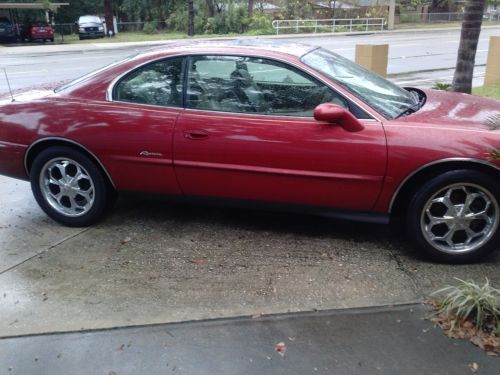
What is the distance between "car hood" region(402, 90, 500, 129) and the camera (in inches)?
149

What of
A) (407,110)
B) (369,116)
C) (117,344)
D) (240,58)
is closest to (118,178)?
(240,58)

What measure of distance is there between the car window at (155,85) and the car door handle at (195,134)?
27 cm

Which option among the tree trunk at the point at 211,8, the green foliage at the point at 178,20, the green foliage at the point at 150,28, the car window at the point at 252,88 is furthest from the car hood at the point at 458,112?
the tree trunk at the point at 211,8

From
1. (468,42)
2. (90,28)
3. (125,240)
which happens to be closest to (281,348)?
(125,240)

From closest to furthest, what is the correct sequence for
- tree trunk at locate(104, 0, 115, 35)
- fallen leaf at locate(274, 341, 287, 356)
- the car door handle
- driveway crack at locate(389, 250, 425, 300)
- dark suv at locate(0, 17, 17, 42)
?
fallen leaf at locate(274, 341, 287, 356), driveway crack at locate(389, 250, 425, 300), the car door handle, dark suv at locate(0, 17, 17, 42), tree trunk at locate(104, 0, 115, 35)

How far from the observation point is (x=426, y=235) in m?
3.82

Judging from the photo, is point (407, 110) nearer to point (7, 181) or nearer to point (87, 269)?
point (87, 269)

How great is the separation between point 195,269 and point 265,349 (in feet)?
3.61

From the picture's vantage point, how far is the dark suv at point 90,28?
36594 millimetres

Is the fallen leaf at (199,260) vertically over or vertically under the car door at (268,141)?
under

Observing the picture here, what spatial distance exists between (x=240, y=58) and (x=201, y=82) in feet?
1.20

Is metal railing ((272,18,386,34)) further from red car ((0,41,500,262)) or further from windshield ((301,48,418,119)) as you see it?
red car ((0,41,500,262))

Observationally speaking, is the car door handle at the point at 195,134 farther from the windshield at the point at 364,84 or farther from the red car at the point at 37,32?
the red car at the point at 37,32

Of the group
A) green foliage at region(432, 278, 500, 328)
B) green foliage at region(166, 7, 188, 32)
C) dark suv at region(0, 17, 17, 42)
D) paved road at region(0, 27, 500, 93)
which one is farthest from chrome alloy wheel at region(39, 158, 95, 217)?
green foliage at region(166, 7, 188, 32)
